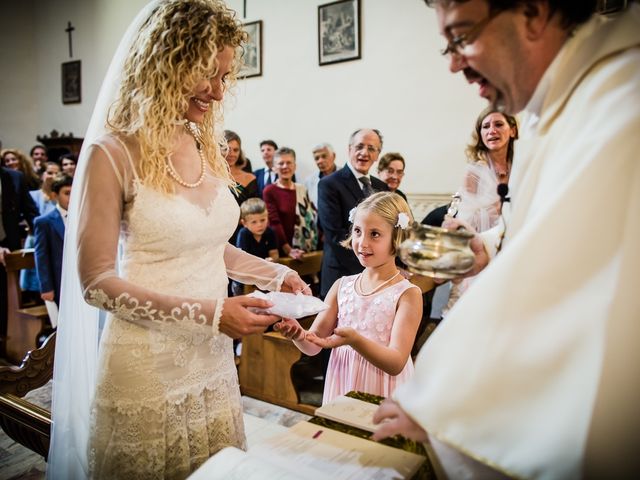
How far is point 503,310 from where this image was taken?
3.02 ft

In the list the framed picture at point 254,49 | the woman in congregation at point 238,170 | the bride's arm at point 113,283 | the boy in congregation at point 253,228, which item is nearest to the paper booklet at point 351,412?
the bride's arm at point 113,283

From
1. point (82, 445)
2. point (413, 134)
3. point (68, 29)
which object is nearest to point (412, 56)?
point (413, 134)

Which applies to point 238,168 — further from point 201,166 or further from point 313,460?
point 313,460

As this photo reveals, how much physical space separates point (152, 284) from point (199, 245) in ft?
0.62

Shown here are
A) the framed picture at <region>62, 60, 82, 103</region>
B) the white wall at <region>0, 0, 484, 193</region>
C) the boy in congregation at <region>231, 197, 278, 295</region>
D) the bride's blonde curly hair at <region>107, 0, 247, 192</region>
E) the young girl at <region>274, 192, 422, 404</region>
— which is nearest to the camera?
the bride's blonde curly hair at <region>107, 0, 247, 192</region>

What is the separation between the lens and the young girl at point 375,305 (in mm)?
2137

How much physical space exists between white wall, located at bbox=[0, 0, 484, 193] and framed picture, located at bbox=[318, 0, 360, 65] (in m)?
0.10

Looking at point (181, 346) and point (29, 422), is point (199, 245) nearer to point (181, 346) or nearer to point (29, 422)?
point (181, 346)

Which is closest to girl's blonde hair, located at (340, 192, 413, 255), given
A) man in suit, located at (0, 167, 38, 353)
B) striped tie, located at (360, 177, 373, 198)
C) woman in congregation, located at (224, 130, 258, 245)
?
striped tie, located at (360, 177, 373, 198)

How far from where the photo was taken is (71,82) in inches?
418

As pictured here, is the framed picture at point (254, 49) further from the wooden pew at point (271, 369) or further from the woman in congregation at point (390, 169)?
the wooden pew at point (271, 369)

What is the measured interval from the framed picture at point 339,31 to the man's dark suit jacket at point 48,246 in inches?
170

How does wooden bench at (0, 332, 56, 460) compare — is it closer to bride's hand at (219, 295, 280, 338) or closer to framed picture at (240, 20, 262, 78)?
bride's hand at (219, 295, 280, 338)

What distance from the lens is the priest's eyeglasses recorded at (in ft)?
3.36
